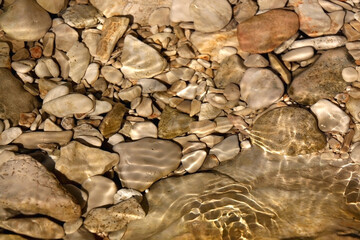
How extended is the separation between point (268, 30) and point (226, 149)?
1.62 meters

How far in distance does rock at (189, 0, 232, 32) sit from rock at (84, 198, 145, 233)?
8.28 feet

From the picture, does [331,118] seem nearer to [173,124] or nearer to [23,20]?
[173,124]

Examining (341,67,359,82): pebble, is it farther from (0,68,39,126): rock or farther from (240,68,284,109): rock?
(0,68,39,126): rock

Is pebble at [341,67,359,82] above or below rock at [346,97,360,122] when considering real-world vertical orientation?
above

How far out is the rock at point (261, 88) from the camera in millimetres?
4379

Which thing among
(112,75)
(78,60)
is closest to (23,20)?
(78,60)

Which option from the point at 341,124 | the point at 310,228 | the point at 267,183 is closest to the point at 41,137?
the point at 267,183

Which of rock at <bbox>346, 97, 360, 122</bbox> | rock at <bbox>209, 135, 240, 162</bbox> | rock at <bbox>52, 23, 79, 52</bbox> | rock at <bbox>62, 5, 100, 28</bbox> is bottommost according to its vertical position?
rock at <bbox>209, 135, 240, 162</bbox>

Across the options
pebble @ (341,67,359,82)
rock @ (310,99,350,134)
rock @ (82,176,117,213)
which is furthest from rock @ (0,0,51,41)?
pebble @ (341,67,359,82)

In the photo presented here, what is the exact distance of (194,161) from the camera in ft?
13.8

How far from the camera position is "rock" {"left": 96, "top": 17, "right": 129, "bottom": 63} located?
478 centimetres

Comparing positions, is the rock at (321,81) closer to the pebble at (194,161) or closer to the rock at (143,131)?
the pebble at (194,161)

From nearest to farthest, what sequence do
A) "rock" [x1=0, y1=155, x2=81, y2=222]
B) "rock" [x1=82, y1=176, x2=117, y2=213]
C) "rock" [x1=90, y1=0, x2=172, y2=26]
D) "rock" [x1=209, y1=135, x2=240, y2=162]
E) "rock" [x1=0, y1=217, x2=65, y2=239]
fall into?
"rock" [x1=0, y1=217, x2=65, y2=239] < "rock" [x1=0, y1=155, x2=81, y2=222] < "rock" [x1=82, y1=176, x2=117, y2=213] < "rock" [x1=209, y1=135, x2=240, y2=162] < "rock" [x1=90, y1=0, x2=172, y2=26]

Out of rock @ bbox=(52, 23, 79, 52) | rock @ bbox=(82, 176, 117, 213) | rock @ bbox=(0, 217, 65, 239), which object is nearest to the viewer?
rock @ bbox=(0, 217, 65, 239)
